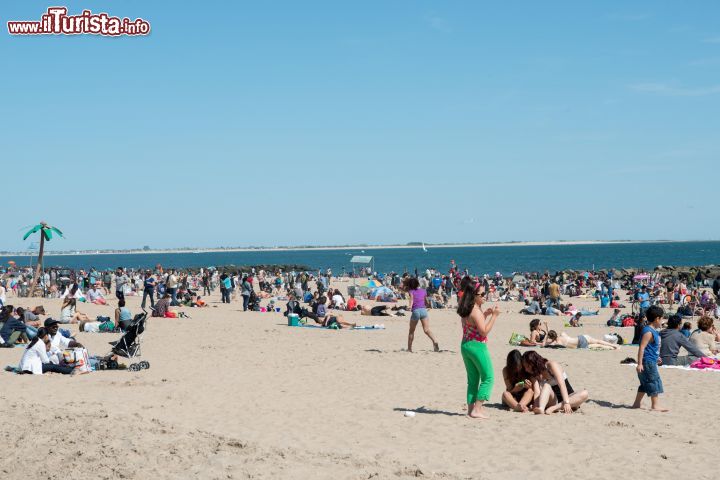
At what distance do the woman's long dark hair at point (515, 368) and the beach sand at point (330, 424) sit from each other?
479mm

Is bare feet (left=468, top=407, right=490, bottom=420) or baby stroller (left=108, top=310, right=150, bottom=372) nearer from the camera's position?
bare feet (left=468, top=407, right=490, bottom=420)

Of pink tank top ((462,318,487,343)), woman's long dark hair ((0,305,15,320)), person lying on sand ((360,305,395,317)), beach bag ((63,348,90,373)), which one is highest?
pink tank top ((462,318,487,343))

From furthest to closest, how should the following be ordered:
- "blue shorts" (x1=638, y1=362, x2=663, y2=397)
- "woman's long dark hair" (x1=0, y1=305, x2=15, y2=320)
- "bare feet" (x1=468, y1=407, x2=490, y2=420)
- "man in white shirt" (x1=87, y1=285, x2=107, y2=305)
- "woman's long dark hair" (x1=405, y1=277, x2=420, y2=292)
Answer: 1. "man in white shirt" (x1=87, y1=285, x2=107, y2=305)
2. "woman's long dark hair" (x1=0, y1=305, x2=15, y2=320)
3. "woman's long dark hair" (x1=405, y1=277, x2=420, y2=292)
4. "blue shorts" (x1=638, y1=362, x2=663, y2=397)
5. "bare feet" (x1=468, y1=407, x2=490, y2=420)

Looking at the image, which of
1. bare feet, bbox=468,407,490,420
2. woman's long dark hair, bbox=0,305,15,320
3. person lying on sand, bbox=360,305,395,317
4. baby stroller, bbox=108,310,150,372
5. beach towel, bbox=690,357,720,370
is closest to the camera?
bare feet, bbox=468,407,490,420

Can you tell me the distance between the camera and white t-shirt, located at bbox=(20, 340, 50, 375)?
11.0m

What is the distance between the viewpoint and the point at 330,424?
805cm

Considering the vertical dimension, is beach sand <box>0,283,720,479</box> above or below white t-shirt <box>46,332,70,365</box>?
below

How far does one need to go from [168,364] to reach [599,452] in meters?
7.87

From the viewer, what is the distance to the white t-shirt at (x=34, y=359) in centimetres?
1097

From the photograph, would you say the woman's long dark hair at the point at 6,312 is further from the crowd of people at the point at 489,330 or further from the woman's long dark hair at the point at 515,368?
the woman's long dark hair at the point at 515,368

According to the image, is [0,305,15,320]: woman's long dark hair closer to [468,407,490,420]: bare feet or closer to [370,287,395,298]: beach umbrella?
[468,407,490,420]: bare feet

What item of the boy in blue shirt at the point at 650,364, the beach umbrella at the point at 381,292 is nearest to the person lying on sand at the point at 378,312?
the beach umbrella at the point at 381,292

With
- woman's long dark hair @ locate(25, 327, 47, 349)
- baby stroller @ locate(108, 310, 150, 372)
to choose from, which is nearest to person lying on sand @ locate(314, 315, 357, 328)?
baby stroller @ locate(108, 310, 150, 372)

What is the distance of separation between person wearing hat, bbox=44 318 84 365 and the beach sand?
1.95 feet
